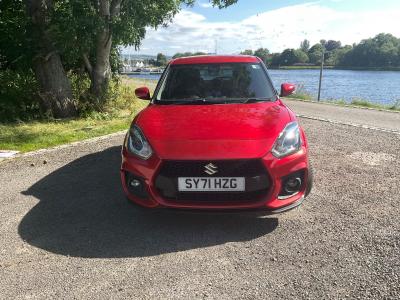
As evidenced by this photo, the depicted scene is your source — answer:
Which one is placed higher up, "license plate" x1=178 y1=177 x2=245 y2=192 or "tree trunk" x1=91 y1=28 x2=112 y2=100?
"tree trunk" x1=91 y1=28 x2=112 y2=100

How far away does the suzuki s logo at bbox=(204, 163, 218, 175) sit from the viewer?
130 inches

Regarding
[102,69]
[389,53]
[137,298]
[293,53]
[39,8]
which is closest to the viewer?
[137,298]

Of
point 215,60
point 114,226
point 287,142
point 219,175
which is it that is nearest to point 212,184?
point 219,175

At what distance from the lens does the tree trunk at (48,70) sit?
906cm

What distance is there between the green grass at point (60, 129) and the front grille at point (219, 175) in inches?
176

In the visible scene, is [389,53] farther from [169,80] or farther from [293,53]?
[169,80]

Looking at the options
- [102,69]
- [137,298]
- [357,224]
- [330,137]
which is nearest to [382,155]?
[330,137]

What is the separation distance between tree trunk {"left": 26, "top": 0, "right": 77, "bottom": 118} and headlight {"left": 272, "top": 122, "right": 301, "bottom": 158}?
24.0 feet

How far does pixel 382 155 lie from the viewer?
246 inches

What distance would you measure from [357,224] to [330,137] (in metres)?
4.32

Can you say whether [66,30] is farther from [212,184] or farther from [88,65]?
[212,184]

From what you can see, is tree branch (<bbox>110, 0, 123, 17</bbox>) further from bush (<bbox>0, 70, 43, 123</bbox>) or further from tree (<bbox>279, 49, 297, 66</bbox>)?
tree (<bbox>279, 49, 297, 66</bbox>)

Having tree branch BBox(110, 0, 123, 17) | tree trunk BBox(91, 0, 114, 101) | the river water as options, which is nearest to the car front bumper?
tree trunk BBox(91, 0, 114, 101)

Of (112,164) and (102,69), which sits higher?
(102,69)
